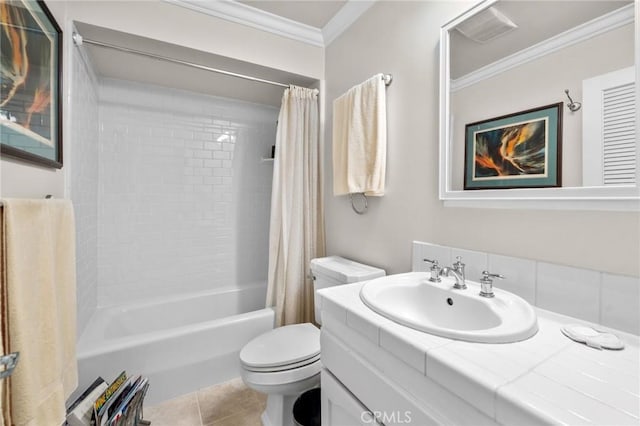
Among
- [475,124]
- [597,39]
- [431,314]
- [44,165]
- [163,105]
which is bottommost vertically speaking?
[431,314]

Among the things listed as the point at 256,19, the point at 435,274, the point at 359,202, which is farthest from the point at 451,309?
the point at 256,19

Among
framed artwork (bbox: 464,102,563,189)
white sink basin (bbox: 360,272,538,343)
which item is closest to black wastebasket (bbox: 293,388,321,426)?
white sink basin (bbox: 360,272,538,343)

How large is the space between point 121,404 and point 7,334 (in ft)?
2.63

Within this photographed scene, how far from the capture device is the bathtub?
1490 millimetres

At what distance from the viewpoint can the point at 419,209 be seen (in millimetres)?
1364

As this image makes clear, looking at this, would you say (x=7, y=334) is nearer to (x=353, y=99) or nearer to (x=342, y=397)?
(x=342, y=397)

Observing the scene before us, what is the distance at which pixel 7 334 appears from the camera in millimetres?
690

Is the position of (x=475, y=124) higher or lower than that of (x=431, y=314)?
higher

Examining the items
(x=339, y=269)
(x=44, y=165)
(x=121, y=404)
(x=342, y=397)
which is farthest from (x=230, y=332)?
(x=44, y=165)

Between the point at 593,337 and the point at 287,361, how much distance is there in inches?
43.0

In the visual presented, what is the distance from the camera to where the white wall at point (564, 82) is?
79 cm

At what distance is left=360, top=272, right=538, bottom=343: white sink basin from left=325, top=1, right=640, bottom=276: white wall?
216 mm

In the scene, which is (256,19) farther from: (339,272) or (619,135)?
(619,135)

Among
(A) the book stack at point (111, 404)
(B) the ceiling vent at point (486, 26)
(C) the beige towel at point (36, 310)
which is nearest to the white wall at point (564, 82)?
(B) the ceiling vent at point (486, 26)
